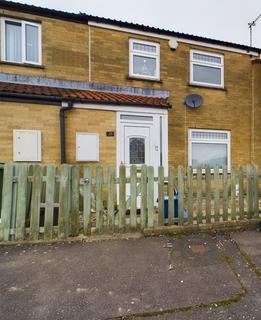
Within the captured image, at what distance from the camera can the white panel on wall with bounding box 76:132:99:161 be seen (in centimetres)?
659

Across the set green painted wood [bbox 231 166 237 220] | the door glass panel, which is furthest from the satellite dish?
green painted wood [bbox 231 166 237 220]

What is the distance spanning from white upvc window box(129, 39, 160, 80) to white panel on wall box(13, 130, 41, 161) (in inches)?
156

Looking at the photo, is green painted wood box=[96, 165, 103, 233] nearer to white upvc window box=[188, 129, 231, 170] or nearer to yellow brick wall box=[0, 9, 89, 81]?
yellow brick wall box=[0, 9, 89, 81]

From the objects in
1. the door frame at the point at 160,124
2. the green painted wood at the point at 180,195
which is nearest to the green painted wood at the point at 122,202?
the green painted wood at the point at 180,195

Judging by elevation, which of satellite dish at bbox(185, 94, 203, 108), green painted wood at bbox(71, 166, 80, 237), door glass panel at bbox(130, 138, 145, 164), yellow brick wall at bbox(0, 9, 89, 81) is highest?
yellow brick wall at bbox(0, 9, 89, 81)

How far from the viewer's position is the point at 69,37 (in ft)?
25.2

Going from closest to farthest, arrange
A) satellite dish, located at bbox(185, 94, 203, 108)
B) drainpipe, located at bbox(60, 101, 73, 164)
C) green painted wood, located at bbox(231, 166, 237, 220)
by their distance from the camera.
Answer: green painted wood, located at bbox(231, 166, 237, 220), drainpipe, located at bbox(60, 101, 73, 164), satellite dish, located at bbox(185, 94, 203, 108)

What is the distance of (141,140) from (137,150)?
1.03 feet

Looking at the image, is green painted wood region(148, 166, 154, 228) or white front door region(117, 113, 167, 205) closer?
green painted wood region(148, 166, 154, 228)

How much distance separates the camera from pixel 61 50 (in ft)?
24.9

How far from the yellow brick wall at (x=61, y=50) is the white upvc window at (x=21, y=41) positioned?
6.6 inches

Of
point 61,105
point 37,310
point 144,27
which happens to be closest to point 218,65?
point 144,27

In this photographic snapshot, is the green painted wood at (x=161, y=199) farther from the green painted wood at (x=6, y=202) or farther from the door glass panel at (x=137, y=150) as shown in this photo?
the green painted wood at (x=6, y=202)

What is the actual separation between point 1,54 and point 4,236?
557cm
